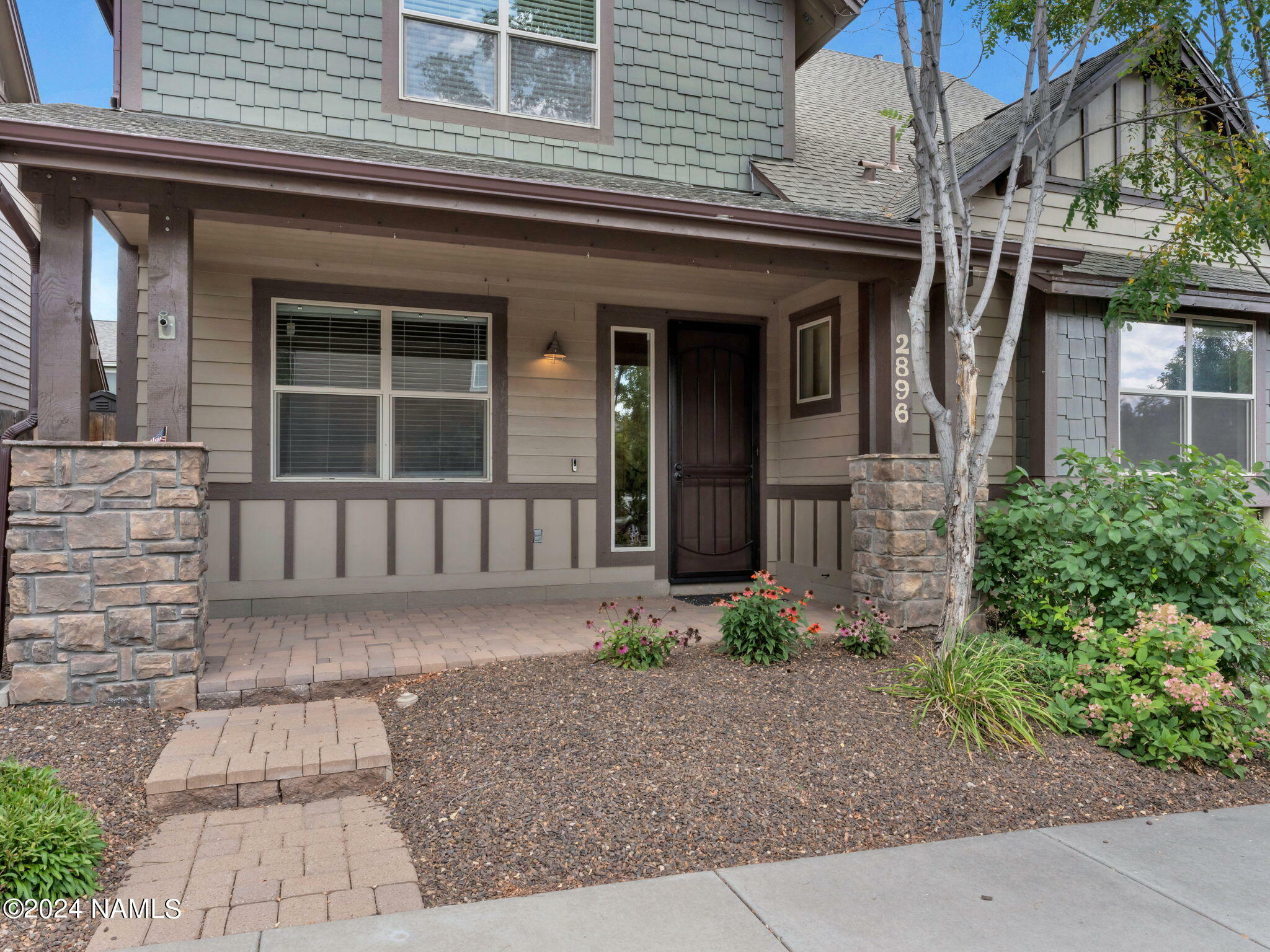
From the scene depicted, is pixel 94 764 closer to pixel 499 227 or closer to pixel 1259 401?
pixel 499 227

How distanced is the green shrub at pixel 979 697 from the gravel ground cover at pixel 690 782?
101 millimetres

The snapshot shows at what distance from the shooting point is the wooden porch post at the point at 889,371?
17.3 ft

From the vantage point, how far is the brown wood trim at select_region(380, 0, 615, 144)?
5477 mm

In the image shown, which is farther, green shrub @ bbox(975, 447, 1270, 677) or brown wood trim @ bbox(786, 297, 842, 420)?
brown wood trim @ bbox(786, 297, 842, 420)

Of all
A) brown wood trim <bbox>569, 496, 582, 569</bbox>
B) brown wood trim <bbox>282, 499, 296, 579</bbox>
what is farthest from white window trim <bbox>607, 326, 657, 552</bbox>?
brown wood trim <bbox>282, 499, 296, 579</bbox>

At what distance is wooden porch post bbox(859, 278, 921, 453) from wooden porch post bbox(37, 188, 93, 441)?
440 centimetres

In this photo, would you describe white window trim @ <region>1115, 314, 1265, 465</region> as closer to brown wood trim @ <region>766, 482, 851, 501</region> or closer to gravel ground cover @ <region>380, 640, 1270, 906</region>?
brown wood trim @ <region>766, 482, 851, 501</region>

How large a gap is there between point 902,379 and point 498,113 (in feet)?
11.0

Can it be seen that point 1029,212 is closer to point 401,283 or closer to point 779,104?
point 779,104

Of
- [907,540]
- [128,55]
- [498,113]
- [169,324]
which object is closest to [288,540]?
[169,324]

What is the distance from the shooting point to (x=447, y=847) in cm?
257

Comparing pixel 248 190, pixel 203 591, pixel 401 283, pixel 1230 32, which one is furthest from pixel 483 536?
pixel 1230 32

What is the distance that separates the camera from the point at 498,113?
5750 millimetres

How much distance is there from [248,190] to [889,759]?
157 inches
